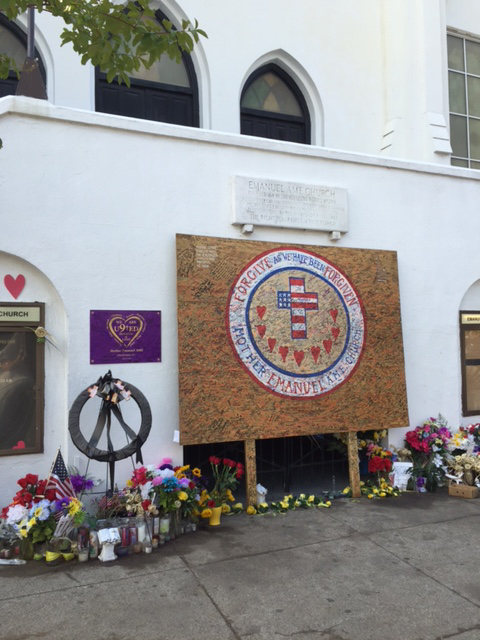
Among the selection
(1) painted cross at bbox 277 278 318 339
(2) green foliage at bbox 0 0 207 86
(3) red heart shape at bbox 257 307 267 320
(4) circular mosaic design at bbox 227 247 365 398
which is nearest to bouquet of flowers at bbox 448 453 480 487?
(4) circular mosaic design at bbox 227 247 365 398

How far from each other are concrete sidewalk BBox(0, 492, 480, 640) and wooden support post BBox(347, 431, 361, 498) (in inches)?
36.2

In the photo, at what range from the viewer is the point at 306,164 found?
7.39m

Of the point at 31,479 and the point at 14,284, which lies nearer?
the point at 31,479

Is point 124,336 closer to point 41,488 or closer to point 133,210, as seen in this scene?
point 133,210

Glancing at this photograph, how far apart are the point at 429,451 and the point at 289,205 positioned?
366cm

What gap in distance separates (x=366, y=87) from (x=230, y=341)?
22.7ft

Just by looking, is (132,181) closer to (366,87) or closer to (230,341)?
(230,341)

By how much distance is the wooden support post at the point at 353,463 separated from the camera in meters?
7.09

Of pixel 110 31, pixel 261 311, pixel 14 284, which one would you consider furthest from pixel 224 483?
pixel 110 31

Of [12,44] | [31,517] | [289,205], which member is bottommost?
[31,517]

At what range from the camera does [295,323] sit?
7000mm

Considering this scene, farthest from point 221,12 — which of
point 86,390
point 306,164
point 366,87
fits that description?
point 86,390

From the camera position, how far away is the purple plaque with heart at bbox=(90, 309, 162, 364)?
6145 millimetres

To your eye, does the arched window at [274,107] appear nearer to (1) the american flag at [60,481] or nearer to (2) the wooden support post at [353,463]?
(2) the wooden support post at [353,463]
